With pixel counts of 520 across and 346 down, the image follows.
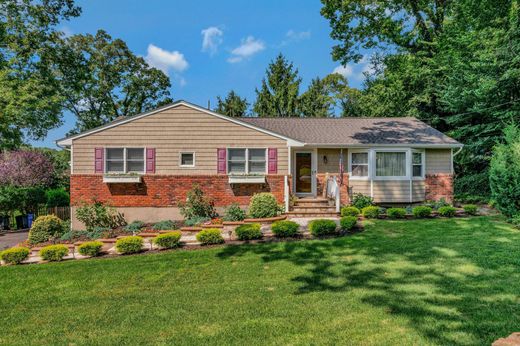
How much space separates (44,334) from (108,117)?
30251 mm

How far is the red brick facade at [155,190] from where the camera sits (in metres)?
11.8

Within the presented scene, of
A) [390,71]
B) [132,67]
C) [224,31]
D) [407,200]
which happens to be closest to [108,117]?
[132,67]

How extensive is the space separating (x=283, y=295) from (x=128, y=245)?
4.78 metres

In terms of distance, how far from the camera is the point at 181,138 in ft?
39.7

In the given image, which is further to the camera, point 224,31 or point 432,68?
point 432,68

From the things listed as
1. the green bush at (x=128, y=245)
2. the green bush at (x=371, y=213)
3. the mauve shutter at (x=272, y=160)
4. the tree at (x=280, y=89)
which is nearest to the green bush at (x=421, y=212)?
the green bush at (x=371, y=213)

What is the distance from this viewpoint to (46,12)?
18.3m

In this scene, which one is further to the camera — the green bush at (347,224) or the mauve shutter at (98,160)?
the mauve shutter at (98,160)

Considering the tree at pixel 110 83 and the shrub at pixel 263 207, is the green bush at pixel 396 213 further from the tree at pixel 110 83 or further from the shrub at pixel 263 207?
the tree at pixel 110 83

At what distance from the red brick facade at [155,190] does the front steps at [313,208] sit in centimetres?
93

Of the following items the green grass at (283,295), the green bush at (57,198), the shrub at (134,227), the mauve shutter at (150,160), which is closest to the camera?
the green grass at (283,295)

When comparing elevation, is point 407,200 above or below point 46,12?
below

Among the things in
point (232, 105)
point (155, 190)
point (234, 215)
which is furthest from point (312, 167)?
point (232, 105)

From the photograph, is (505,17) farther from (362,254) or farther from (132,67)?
(132,67)
